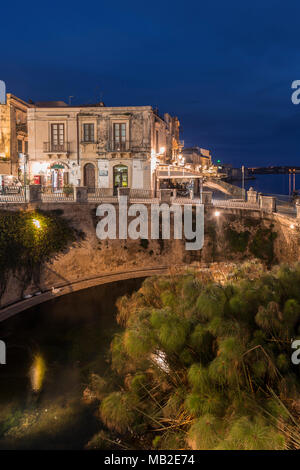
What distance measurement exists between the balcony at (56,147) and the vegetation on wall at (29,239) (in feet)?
23.3

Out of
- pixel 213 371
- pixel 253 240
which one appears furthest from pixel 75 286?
pixel 213 371

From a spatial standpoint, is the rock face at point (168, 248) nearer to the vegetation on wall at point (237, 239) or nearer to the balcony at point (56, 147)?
the vegetation on wall at point (237, 239)

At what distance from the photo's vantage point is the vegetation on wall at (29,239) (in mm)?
16188

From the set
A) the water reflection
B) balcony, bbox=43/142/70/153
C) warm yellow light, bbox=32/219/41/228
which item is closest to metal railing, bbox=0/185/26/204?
warm yellow light, bbox=32/219/41/228

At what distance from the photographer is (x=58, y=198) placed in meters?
19.2

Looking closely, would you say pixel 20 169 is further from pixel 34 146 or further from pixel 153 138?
pixel 153 138

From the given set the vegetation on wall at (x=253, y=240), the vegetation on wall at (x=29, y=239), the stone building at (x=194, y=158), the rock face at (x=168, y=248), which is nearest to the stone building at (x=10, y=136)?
the vegetation on wall at (x=29, y=239)

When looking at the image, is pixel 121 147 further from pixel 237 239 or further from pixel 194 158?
pixel 194 158

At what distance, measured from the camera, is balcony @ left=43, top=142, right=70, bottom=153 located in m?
24.2

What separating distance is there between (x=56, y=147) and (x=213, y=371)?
2078 cm

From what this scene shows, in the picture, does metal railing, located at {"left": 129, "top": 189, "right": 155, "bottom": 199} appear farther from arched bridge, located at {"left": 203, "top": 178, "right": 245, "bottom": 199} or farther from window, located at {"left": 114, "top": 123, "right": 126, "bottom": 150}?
arched bridge, located at {"left": 203, "top": 178, "right": 245, "bottom": 199}

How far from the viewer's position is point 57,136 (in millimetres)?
24484

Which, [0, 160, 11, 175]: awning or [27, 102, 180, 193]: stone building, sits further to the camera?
[0, 160, 11, 175]: awning
